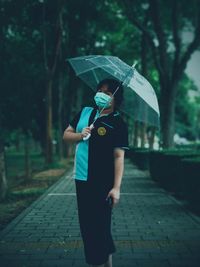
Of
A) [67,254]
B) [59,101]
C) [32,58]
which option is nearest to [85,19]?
[32,58]

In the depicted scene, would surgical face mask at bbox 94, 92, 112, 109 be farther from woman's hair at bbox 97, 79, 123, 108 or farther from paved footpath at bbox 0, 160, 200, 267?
paved footpath at bbox 0, 160, 200, 267

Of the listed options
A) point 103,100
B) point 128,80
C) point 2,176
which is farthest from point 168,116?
point 103,100

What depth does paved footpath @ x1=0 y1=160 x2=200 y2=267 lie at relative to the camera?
5941 millimetres

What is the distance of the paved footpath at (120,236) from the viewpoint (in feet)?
19.5

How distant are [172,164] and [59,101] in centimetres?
2047

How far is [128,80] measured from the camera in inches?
214

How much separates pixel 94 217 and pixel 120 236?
2.74m

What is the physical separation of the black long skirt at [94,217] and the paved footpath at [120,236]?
1.03 m

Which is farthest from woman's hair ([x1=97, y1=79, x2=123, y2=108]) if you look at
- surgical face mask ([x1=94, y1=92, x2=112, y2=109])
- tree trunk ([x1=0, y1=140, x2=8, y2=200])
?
tree trunk ([x1=0, y1=140, x2=8, y2=200])

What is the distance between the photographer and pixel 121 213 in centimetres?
960

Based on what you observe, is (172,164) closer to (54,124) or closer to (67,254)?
(67,254)

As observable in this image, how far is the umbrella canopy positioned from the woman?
474 millimetres

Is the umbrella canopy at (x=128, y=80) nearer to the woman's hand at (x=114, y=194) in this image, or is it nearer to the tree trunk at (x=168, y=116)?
the woman's hand at (x=114, y=194)

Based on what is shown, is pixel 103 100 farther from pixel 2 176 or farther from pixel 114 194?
pixel 2 176
